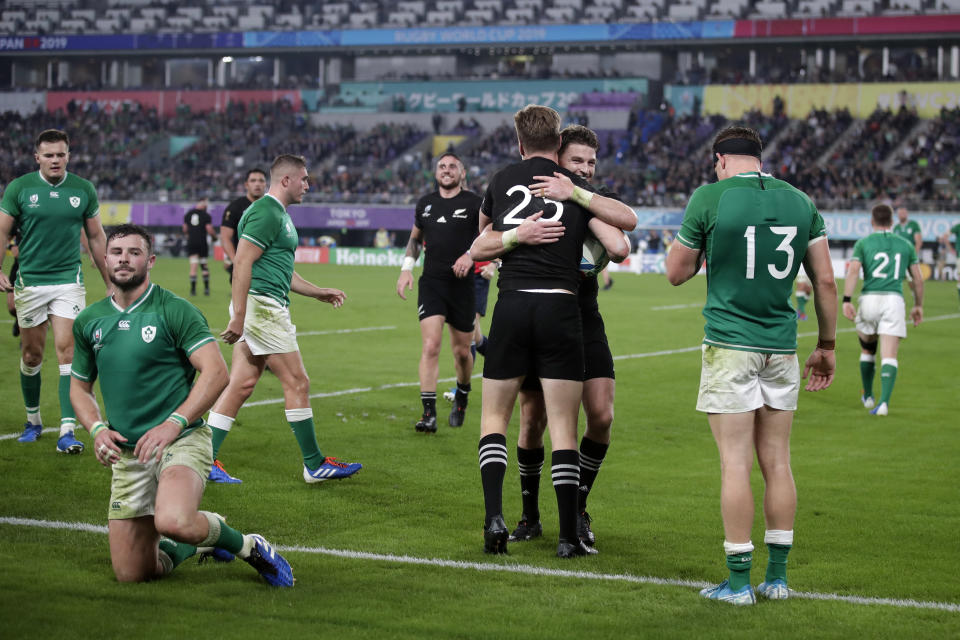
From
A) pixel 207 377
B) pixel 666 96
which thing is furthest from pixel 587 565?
pixel 666 96

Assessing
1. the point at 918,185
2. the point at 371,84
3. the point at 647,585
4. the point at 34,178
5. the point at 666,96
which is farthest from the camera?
the point at 371,84

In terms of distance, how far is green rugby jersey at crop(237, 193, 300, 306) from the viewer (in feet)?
27.1

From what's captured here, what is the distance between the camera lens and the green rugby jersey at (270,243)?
8.27 meters

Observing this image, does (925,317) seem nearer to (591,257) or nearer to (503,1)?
(591,257)

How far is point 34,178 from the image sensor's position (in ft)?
31.4

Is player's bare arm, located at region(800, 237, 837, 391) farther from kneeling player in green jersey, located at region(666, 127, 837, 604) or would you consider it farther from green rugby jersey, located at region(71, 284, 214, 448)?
green rugby jersey, located at region(71, 284, 214, 448)

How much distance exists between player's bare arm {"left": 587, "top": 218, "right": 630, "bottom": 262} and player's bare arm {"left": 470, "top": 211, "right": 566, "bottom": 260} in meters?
0.19

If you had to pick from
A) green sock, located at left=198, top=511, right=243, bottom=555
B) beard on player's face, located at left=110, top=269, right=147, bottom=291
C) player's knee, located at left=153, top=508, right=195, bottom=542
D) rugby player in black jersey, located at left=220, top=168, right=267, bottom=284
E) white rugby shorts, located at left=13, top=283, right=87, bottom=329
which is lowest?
green sock, located at left=198, top=511, right=243, bottom=555

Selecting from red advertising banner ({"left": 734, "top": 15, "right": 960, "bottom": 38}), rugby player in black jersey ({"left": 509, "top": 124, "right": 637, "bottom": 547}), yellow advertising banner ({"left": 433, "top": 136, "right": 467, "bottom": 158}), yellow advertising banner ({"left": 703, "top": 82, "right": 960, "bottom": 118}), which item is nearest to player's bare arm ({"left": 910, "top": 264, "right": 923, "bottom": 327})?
rugby player in black jersey ({"left": 509, "top": 124, "right": 637, "bottom": 547})

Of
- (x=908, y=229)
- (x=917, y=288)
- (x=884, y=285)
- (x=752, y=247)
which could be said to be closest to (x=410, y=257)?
(x=884, y=285)

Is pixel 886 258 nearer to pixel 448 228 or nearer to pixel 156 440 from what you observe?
pixel 448 228

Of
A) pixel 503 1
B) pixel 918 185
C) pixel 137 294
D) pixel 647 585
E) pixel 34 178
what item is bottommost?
pixel 647 585

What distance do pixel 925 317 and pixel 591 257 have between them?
20357 mm

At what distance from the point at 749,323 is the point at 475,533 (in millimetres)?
2280
